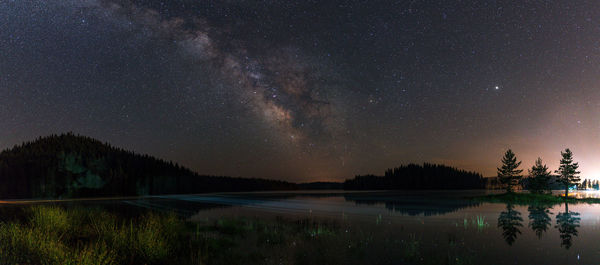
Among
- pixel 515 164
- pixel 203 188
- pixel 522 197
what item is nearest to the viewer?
pixel 522 197

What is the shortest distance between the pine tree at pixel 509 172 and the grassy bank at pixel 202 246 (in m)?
82.0

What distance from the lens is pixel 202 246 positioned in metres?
16.2

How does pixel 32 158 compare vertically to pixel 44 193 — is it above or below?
above

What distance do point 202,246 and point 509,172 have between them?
3774 inches

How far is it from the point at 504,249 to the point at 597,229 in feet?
46.3

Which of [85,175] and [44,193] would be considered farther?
[85,175]

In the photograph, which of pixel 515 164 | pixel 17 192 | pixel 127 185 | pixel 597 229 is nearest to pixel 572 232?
pixel 597 229

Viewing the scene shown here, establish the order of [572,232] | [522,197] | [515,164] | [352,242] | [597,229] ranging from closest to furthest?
[352,242], [572,232], [597,229], [522,197], [515,164]

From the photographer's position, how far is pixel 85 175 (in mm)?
116438

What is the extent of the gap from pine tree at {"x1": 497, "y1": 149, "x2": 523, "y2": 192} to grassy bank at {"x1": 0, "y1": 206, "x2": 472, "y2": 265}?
8202cm

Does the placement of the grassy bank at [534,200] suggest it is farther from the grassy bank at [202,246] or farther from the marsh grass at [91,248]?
the marsh grass at [91,248]

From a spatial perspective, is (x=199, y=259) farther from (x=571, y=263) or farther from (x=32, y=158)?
(x=32, y=158)

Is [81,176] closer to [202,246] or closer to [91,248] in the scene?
[202,246]

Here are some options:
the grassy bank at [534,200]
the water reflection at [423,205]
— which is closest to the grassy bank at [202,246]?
the water reflection at [423,205]
